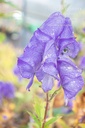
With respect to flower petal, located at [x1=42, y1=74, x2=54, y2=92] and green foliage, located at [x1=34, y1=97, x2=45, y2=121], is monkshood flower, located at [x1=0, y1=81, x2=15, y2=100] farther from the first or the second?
flower petal, located at [x1=42, y1=74, x2=54, y2=92]

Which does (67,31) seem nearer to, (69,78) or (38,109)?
(69,78)

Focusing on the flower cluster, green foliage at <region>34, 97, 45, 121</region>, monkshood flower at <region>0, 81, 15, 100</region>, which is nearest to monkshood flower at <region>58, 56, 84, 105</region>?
the flower cluster

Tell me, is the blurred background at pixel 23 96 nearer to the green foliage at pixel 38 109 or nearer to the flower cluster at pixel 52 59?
the green foliage at pixel 38 109

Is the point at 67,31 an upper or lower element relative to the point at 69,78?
upper

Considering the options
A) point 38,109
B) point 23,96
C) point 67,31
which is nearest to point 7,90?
point 23,96

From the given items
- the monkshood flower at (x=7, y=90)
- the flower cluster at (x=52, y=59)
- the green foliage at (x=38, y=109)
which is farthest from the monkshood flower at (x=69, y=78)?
the monkshood flower at (x=7, y=90)

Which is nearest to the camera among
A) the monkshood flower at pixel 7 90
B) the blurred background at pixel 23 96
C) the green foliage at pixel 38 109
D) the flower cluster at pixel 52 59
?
the flower cluster at pixel 52 59

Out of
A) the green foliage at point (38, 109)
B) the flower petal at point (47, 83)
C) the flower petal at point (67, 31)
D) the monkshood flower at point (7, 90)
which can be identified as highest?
the flower petal at point (67, 31)

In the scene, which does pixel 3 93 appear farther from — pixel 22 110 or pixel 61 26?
pixel 61 26

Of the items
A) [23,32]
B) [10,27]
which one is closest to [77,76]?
[23,32]

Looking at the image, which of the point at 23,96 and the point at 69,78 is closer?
the point at 69,78
